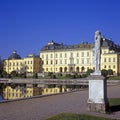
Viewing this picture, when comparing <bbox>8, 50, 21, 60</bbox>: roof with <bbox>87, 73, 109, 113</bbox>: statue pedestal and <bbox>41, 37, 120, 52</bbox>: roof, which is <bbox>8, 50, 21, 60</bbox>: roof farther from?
<bbox>87, 73, 109, 113</bbox>: statue pedestal

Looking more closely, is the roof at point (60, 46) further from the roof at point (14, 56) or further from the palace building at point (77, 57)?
the roof at point (14, 56)

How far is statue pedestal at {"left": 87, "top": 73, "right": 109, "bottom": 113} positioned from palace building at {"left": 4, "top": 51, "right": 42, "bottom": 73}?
9309 centimetres

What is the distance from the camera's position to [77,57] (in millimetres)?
100188

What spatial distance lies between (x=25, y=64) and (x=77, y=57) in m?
18.5

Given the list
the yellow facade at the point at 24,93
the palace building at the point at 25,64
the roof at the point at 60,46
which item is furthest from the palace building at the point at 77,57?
the yellow facade at the point at 24,93

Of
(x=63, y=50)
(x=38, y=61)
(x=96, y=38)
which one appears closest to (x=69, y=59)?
(x=63, y=50)

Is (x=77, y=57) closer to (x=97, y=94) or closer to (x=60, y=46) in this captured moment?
(x=60, y=46)

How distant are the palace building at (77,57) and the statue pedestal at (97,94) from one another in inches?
3132

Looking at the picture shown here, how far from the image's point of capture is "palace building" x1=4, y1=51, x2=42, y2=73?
107 metres

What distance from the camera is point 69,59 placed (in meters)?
101

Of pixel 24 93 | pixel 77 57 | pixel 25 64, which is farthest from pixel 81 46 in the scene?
pixel 24 93

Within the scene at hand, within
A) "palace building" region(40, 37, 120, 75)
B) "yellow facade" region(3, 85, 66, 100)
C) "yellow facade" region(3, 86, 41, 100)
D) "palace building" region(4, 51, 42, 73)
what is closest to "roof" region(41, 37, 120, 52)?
"palace building" region(40, 37, 120, 75)

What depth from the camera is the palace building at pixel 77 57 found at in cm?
9322

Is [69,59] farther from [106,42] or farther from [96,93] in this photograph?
[96,93]
